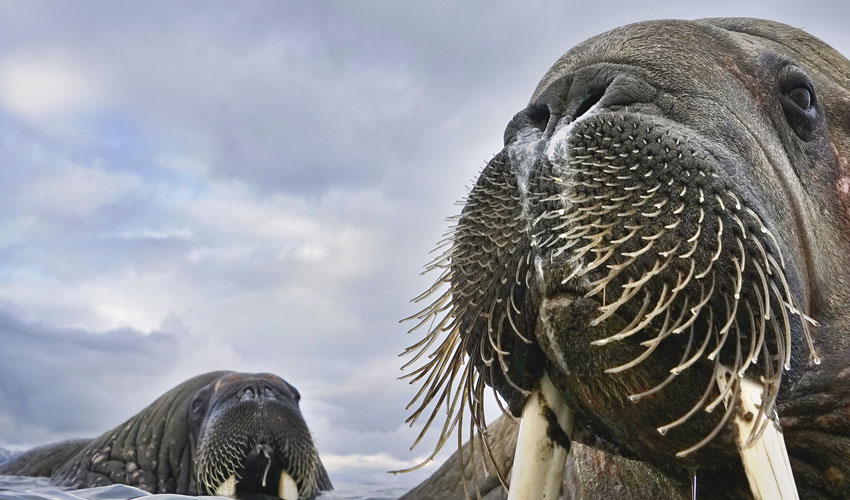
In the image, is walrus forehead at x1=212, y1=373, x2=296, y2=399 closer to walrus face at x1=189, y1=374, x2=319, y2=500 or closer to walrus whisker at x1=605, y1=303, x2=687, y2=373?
walrus face at x1=189, y1=374, x2=319, y2=500

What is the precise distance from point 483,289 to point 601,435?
2.26 ft

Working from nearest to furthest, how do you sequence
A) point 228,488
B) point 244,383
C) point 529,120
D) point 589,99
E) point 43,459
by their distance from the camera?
point 589,99 < point 529,120 < point 228,488 < point 244,383 < point 43,459

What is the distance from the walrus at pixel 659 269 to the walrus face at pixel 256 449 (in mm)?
5361

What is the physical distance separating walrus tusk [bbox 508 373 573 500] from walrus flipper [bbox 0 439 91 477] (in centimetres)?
1052

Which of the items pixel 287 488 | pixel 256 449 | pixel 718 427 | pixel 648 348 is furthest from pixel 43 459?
pixel 718 427

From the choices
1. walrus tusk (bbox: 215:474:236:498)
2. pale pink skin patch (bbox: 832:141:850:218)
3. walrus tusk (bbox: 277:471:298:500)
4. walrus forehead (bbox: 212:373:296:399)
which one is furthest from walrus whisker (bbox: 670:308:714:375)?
walrus forehead (bbox: 212:373:296:399)

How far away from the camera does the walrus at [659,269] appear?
8.70 feet

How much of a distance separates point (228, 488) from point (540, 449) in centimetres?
604

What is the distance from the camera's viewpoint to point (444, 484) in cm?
591

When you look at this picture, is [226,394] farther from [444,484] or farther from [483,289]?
[483,289]

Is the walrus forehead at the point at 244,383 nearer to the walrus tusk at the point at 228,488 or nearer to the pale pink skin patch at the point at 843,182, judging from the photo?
the walrus tusk at the point at 228,488

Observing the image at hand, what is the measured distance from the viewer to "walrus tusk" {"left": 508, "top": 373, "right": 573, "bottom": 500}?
2.92 meters

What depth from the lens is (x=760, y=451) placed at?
2514 millimetres

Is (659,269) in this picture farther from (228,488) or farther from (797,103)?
(228,488)
